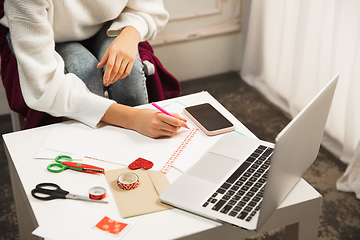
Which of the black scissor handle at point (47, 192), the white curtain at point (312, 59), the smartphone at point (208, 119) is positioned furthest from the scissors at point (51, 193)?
the white curtain at point (312, 59)

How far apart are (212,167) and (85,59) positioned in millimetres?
619

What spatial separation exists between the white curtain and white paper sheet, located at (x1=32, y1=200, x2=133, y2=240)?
1.14 metres

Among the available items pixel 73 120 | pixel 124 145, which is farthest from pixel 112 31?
pixel 124 145

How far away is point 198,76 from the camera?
252 centimetres

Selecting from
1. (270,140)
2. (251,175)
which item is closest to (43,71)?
(251,175)

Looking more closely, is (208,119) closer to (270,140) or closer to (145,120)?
(145,120)

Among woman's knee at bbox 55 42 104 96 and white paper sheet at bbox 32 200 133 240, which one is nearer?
white paper sheet at bbox 32 200 133 240

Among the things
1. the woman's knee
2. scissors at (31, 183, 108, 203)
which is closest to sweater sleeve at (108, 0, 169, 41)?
the woman's knee

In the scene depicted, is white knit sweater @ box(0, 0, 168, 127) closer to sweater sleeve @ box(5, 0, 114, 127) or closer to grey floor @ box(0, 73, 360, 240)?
sweater sleeve @ box(5, 0, 114, 127)

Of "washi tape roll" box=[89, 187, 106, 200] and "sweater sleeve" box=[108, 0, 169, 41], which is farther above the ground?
"sweater sleeve" box=[108, 0, 169, 41]

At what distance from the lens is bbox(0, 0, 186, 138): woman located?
1.08 m

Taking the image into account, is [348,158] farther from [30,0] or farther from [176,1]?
[30,0]

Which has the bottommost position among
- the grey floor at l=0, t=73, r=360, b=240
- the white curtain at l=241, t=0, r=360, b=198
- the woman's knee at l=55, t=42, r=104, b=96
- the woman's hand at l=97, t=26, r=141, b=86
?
the grey floor at l=0, t=73, r=360, b=240

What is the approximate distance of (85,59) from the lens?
1.28m
